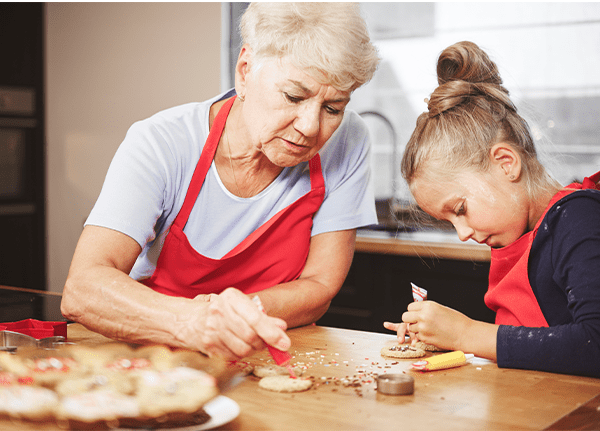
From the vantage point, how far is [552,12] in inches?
122

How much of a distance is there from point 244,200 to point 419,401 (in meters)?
0.72

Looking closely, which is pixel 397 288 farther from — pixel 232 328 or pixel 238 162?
pixel 232 328

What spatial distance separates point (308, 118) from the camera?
1.25 metres

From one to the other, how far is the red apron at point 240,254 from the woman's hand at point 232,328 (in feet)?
1.37

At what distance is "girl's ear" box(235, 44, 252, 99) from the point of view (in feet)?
4.37

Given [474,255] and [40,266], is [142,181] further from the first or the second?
[40,266]

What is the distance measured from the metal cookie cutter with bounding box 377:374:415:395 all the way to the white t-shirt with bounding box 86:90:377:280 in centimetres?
60

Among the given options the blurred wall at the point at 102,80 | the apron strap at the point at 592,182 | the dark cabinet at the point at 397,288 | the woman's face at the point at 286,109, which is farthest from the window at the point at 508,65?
the woman's face at the point at 286,109

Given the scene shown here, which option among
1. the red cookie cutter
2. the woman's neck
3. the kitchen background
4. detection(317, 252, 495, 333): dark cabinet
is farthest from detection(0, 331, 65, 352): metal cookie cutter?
the kitchen background

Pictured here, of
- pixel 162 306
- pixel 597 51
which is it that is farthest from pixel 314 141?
pixel 597 51

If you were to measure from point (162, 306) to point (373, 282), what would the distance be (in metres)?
1.97

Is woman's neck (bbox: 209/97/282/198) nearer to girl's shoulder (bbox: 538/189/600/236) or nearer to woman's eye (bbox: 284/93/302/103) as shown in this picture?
woman's eye (bbox: 284/93/302/103)

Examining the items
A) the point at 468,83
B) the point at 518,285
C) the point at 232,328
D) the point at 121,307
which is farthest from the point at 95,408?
the point at 468,83

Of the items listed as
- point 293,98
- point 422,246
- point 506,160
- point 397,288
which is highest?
point 293,98
